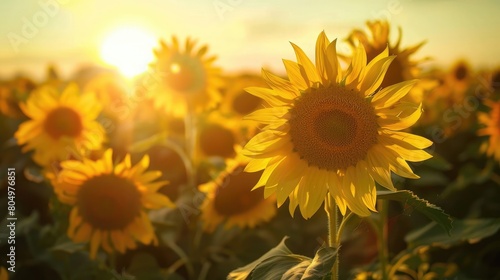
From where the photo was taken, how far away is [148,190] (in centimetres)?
373

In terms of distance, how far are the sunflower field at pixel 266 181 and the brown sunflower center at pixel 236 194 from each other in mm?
11

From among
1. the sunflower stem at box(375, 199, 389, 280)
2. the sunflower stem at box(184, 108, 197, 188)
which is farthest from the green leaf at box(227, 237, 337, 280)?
the sunflower stem at box(184, 108, 197, 188)

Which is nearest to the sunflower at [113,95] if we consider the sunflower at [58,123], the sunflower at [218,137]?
the sunflower at [218,137]

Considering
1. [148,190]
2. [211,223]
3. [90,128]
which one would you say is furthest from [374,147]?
[90,128]

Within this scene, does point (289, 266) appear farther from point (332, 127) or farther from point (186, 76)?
point (186, 76)

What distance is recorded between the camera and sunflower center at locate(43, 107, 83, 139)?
534 cm

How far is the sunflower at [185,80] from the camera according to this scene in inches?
222

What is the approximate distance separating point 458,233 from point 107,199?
2.06 metres

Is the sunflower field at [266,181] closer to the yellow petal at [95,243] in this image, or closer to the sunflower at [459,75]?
the yellow petal at [95,243]

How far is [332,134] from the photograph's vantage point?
261 cm

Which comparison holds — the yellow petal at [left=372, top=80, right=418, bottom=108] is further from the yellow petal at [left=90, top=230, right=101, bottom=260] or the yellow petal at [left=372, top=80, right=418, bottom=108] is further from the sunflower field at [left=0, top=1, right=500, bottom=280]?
the yellow petal at [left=90, top=230, right=101, bottom=260]

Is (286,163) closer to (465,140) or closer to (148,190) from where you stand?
(148,190)

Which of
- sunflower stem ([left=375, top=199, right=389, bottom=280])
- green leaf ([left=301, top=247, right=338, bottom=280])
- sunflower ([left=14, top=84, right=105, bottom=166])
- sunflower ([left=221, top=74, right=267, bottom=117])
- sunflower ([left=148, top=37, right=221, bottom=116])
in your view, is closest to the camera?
green leaf ([left=301, top=247, right=338, bottom=280])

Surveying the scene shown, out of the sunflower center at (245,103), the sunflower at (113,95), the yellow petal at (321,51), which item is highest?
the sunflower at (113,95)
